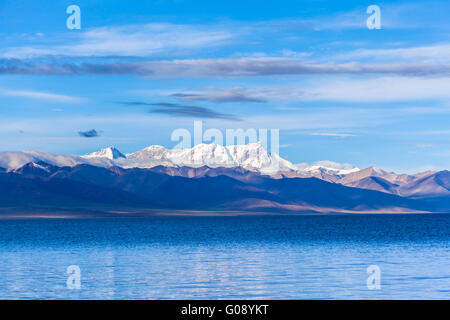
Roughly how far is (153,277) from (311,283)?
9.64 m

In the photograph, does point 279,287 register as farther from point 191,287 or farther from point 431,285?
point 431,285

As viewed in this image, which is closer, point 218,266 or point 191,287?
point 191,287

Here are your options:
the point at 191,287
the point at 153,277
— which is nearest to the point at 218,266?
the point at 153,277

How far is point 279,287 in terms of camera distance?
3588cm

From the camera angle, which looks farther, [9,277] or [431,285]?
[9,277]
